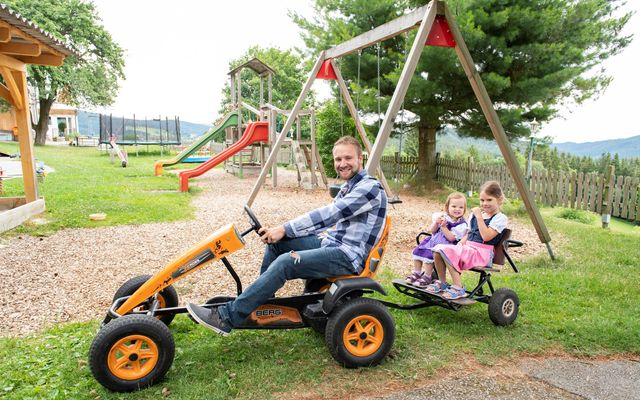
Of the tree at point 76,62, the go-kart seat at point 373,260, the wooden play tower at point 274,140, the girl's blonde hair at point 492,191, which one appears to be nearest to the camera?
the go-kart seat at point 373,260

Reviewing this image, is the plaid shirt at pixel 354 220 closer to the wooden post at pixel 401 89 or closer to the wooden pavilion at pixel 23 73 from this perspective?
the wooden post at pixel 401 89

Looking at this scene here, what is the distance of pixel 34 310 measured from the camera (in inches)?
168

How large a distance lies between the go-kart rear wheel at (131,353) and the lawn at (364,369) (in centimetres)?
8

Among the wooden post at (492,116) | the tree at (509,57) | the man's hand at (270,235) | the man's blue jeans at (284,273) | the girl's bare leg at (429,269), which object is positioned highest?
the tree at (509,57)

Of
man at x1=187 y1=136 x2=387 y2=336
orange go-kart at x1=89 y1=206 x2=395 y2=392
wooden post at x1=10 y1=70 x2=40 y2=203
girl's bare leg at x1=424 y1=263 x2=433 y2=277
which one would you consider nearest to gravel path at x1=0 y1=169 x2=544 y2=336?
orange go-kart at x1=89 y1=206 x2=395 y2=392

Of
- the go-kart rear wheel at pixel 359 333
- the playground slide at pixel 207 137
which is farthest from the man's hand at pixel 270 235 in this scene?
the playground slide at pixel 207 137

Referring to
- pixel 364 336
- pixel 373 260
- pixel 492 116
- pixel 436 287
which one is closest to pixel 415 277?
pixel 436 287

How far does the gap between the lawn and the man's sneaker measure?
29cm

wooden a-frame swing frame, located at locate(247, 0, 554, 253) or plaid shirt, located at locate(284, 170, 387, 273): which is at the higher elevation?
wooden a-frame swing frame, located at locate(247, 0, 554, 253)

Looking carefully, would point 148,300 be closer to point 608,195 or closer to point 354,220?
point 354,220

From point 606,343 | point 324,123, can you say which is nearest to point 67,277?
point 606,343

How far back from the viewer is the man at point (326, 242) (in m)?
3.04

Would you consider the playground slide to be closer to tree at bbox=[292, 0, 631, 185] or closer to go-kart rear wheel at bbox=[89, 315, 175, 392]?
tree at bbox=[292, 0, 631, 185]

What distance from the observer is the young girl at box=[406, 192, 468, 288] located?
163 inches
